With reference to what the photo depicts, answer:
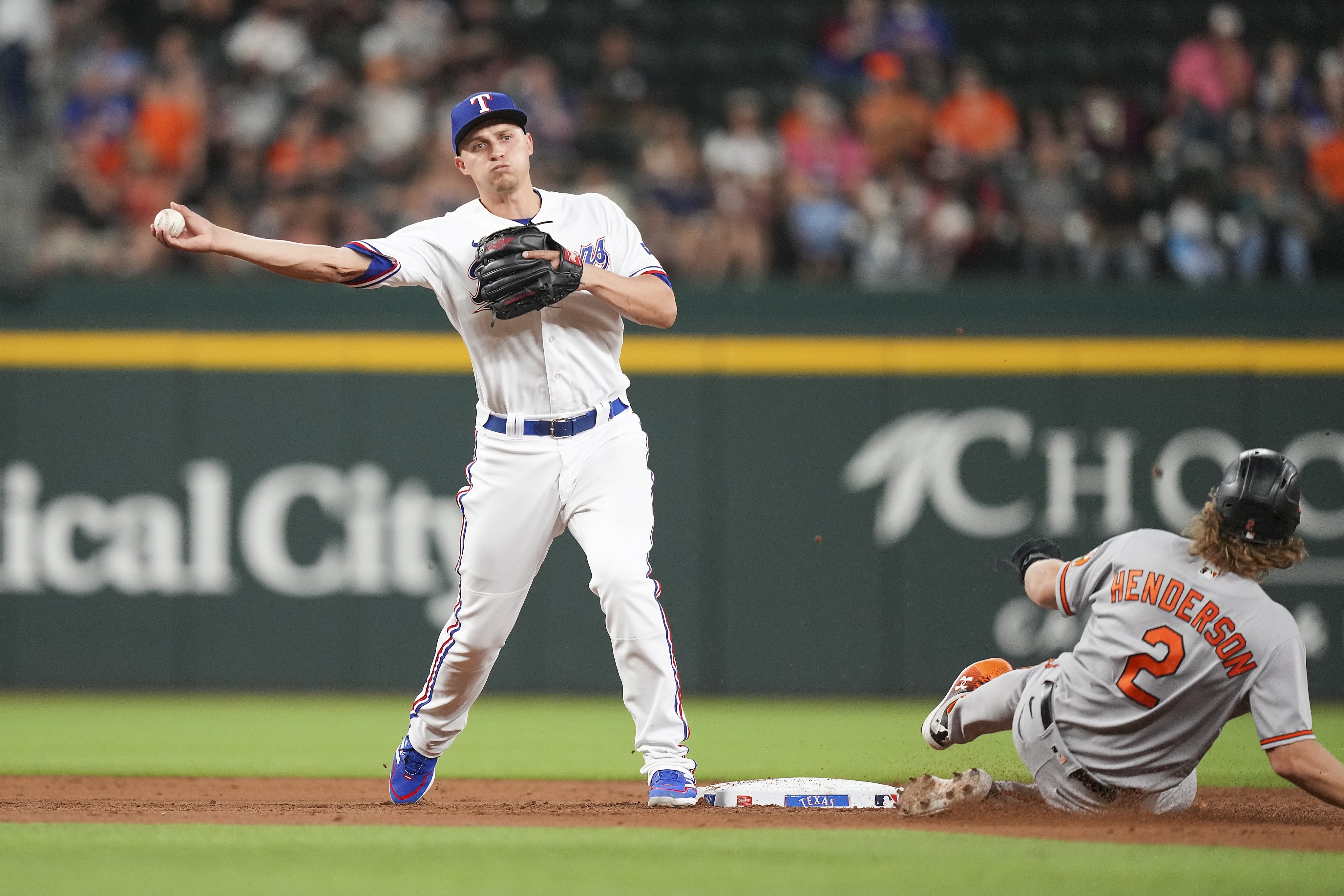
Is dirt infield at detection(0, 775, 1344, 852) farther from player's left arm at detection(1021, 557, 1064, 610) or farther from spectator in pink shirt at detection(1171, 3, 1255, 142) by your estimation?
spectator in pink shirt at detection(1171, 3, 1255, 142)

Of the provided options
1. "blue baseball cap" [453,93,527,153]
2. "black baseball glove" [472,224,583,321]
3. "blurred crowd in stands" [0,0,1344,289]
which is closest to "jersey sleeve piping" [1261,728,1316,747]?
"black baseball glove" [472,224,583,321]

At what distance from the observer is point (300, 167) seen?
988cm

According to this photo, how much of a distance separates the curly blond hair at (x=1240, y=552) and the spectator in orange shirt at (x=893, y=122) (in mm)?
5950

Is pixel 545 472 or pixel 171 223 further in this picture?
pixel 545 472

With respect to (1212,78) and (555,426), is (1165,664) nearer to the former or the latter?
(555,426)

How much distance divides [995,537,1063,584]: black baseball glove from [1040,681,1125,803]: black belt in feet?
1.11

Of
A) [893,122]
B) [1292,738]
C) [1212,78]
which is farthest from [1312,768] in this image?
[1212,78]

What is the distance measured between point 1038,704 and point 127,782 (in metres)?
3.43

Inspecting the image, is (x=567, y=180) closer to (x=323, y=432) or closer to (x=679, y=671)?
(x=323, y=432)

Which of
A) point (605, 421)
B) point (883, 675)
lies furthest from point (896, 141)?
point (605, 421)

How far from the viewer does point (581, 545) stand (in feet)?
15.9

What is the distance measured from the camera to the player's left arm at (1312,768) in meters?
4.16

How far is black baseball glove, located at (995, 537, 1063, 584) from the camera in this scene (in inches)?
186

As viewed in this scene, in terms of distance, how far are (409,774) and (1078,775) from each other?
2080 millimetres
